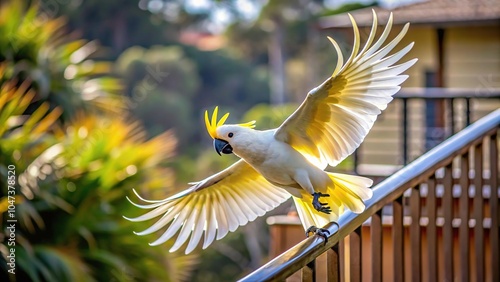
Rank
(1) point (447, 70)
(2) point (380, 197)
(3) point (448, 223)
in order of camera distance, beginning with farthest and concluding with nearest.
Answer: (1) point (447, 70), (3) point (448, 223), (2) point (380, 197)

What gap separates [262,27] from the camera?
1502cm

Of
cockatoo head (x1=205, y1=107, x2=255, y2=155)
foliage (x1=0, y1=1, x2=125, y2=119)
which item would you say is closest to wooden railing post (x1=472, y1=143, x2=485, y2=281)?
cockatoo head (x1=205, y1=107, x2=255, y2=155)

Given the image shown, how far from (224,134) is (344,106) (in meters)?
0.32

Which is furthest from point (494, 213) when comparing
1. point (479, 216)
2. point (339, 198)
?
point (339, 198)

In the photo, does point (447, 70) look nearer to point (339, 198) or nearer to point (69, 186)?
point (69, 186)

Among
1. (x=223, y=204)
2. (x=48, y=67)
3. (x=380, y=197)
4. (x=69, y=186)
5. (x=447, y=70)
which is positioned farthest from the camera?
(x=447, y=70)

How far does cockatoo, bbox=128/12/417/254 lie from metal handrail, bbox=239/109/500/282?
0.05 metres

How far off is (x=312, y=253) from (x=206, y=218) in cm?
81

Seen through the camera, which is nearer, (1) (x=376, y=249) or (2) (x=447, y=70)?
(1) (x=376, y=249)

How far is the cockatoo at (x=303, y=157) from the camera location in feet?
6.09

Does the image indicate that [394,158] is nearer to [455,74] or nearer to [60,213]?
[455,74]

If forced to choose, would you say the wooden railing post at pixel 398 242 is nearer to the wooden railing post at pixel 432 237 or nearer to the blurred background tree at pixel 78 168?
the wooden railing post at pixel 432 237

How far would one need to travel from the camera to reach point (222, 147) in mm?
1875

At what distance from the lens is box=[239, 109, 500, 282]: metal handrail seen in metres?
1.33
